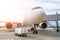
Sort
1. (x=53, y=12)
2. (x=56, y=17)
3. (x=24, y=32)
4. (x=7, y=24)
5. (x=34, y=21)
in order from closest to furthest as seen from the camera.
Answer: (x=24, y=32)
(x=34, y=21)
(x=7, y=24)
(x=56, y=17)
(x=53, y=12)

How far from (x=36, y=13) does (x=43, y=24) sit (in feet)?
15.9

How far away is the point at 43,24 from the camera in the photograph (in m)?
19.1

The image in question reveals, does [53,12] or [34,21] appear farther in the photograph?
[53,12]

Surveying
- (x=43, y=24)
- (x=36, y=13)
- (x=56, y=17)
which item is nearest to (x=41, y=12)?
(x=36, y=13)

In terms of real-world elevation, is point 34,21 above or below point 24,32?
above

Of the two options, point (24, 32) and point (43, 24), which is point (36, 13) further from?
point (43, 24)

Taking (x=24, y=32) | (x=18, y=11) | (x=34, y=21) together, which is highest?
(x=18, y=11)

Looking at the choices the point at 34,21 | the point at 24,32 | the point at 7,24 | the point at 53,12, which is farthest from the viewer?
the point at 53,12

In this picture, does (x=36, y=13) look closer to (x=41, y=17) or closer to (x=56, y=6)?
(x=41, y=17)

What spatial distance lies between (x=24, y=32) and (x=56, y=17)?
953 centimetres

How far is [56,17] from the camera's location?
22266 millimetres

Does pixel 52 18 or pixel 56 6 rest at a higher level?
pixel 56 6

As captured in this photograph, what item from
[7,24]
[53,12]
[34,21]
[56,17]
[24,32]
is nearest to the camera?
[24,32]

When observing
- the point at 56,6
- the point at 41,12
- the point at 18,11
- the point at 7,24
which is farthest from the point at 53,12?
the point at 41,12
